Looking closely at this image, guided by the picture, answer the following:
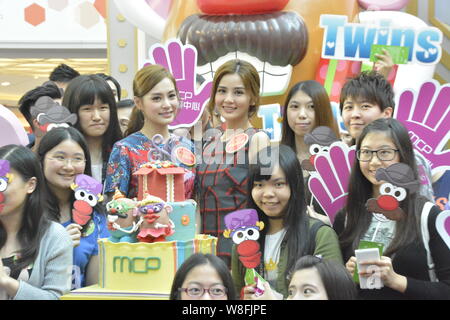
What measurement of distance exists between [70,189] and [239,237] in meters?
0.70

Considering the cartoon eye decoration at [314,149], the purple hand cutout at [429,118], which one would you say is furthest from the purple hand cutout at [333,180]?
the purple hand cutout at [429,118]

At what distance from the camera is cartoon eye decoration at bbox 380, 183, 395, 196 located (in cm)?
243

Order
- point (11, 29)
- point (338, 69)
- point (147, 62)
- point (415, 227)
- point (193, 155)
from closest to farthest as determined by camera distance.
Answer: point (415, 227), point (193, 155), point (147, 62), point (338, 69), point (11, 29)

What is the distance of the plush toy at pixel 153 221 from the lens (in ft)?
8.46

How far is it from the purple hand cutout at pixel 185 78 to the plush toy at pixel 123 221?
1087 millimetres

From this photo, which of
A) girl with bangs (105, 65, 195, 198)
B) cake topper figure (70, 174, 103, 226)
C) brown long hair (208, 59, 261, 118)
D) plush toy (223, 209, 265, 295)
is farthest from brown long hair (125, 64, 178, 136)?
plush toy (223, 209, 265, 295)

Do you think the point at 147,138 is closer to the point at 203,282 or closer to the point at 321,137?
the point at 321,137

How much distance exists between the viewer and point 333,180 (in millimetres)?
2854

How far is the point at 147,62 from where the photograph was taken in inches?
157

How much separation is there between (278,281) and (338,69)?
2.25 m

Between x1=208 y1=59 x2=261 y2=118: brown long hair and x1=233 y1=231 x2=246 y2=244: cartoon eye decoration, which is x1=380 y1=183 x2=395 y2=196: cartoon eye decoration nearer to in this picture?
x1=233 y1=231 x2=246 y2=244: cartoon eye decoration

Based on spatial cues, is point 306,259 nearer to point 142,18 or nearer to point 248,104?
point 248,104

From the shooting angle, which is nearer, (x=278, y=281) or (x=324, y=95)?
(x=278, y=281)
